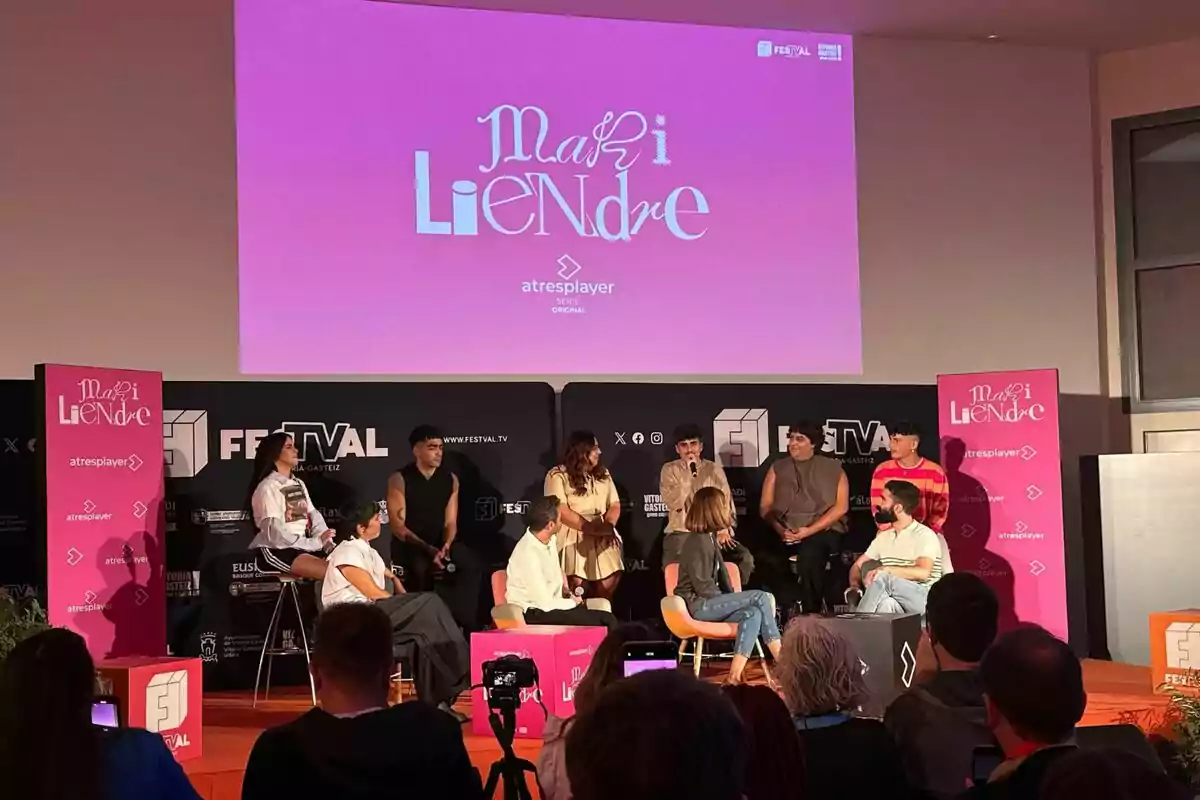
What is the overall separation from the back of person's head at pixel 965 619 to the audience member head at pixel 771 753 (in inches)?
48.3

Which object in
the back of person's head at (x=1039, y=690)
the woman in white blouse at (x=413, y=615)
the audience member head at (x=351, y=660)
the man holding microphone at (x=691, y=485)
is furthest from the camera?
the man holding microphone at (x=691, y=485)

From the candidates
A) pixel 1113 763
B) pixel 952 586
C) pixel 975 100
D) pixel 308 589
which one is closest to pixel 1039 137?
pixel 975 100

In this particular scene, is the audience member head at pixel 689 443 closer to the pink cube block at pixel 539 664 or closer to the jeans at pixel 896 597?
the jeans at pixel 896 597

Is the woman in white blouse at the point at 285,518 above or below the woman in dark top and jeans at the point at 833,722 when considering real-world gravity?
above

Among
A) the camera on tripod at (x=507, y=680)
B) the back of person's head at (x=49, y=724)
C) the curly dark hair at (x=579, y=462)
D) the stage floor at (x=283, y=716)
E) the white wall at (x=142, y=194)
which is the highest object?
the white wall at (x=142, y=194)

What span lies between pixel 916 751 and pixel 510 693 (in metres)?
1.13

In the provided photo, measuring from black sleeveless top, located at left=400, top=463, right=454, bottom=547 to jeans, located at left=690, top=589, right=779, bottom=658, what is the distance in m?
1.43

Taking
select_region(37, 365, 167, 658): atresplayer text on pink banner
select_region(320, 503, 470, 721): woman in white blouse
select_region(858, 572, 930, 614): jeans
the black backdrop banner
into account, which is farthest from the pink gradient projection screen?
select_region(858, 572, 930, 614): jeans

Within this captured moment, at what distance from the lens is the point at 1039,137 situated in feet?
27.7

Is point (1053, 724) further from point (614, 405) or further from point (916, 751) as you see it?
point (614, 405)

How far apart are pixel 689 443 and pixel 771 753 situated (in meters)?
4.88

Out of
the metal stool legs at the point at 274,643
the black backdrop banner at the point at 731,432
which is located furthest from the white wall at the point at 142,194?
the metal stool legs at the point at 274,643

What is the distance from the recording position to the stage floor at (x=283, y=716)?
15.1ft

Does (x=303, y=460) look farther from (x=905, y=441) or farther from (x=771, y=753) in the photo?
(x=771, y=753)
